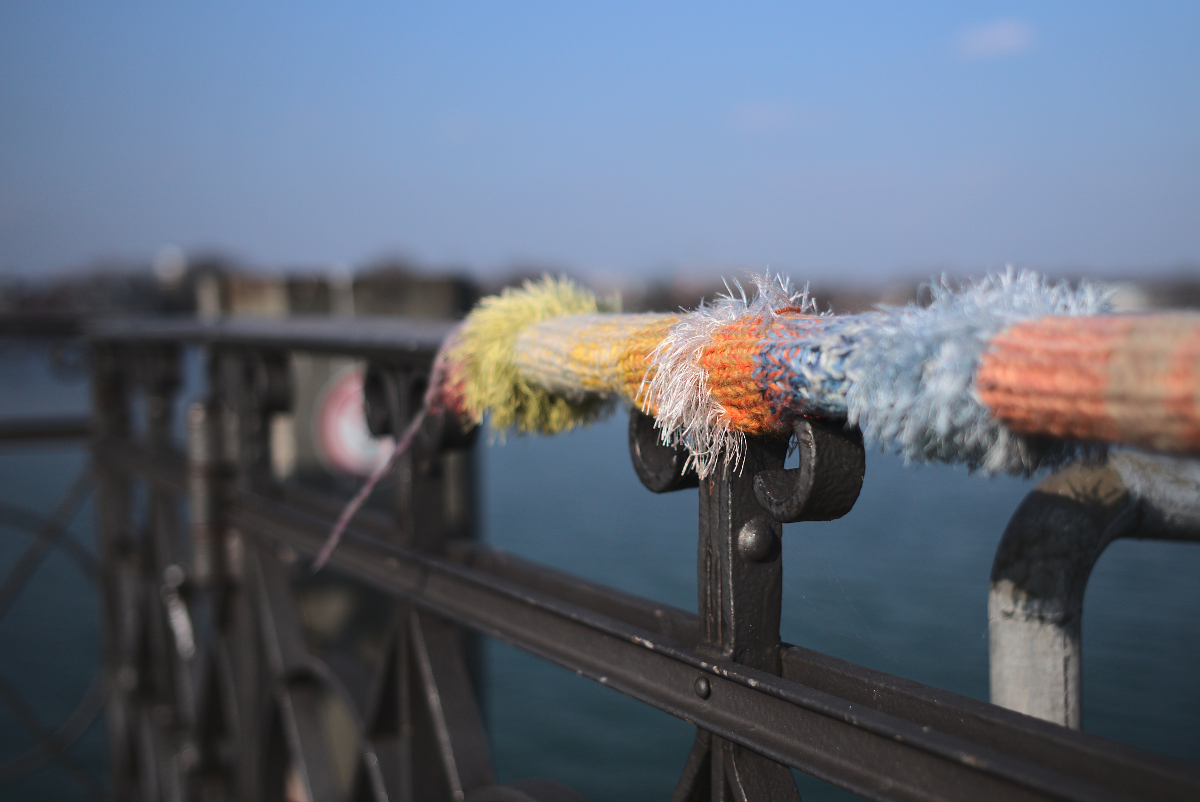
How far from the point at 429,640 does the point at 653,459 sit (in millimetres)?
557

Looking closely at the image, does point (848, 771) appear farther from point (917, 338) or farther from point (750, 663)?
point (917, 338)

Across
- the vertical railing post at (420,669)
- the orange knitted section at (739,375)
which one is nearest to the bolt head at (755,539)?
the orange knitted section at (739,375)

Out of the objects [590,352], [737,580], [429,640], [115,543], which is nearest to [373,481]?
[429,640]

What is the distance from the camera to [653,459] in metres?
0.78

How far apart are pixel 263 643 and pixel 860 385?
4.76 feet

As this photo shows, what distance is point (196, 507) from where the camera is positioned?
1.77 meters

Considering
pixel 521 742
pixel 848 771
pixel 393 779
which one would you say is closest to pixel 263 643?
pixel 393 779

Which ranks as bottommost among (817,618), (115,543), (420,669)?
(115,543)

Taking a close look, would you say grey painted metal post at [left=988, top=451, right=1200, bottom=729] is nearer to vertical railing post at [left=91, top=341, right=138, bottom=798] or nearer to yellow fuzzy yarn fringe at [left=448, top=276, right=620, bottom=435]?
yellow fuzzy yarn fringe at [left=448, top=276, right=620, bottom=435]

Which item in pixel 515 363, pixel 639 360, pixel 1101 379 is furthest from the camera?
pixel 515 363

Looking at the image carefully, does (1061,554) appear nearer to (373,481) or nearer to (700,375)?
(700,375)

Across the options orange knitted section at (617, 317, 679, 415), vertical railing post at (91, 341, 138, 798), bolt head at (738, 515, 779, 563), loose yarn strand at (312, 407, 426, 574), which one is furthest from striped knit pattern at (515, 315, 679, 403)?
vertical railing post at (91, 341, 138, 798)

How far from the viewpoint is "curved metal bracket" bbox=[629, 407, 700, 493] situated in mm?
755

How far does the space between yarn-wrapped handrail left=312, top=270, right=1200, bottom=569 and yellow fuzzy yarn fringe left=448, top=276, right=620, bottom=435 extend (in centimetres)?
10
